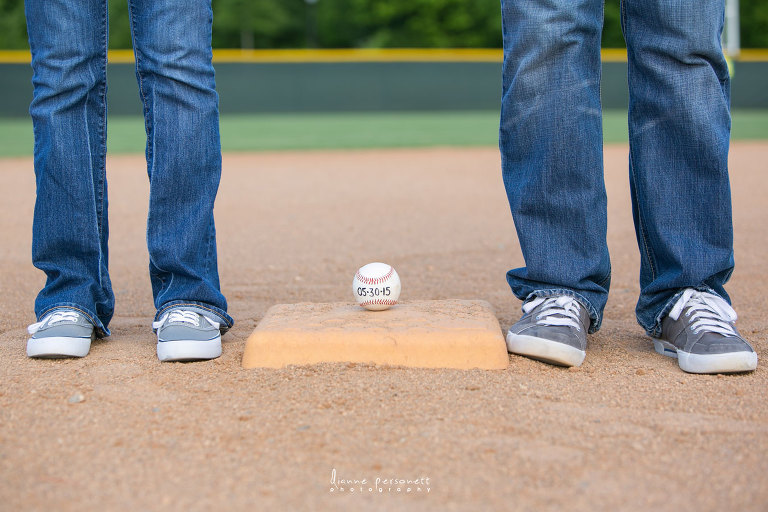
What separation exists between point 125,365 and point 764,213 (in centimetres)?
A: 385

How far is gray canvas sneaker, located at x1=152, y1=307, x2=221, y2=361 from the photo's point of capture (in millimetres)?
1747

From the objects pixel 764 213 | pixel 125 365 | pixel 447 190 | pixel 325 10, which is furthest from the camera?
pixel 325 10

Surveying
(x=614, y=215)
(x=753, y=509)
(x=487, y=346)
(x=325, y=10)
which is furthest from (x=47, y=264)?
(x=325, y=10)

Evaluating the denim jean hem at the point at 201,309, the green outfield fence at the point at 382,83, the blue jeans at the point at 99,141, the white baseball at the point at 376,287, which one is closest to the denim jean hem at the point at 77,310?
the blue jeans at the point at 99,141

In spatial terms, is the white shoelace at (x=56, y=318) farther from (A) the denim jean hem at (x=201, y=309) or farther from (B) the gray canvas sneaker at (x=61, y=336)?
(A) the denim jean hem at (x=201, y=309)

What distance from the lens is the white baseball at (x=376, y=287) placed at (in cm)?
184

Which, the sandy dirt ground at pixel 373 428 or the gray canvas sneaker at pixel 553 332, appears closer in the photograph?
the sandy dirt ground at pixel 373 428

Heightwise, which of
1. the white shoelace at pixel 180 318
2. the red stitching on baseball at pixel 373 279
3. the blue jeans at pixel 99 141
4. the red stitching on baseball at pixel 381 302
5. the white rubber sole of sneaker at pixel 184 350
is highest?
the blue jeans at pixel 99 141

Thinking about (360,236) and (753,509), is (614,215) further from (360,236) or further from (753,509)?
(753,509)

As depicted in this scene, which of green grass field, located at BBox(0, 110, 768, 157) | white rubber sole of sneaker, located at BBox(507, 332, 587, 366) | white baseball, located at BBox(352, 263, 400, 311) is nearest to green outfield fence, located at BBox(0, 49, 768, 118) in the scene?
green grass field, located at BBox(0, 110, 768, 157)

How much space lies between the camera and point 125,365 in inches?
68.6

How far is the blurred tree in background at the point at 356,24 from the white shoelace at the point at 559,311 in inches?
978

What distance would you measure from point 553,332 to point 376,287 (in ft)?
1.40

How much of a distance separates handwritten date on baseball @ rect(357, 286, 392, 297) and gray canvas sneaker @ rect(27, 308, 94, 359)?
0.66m
